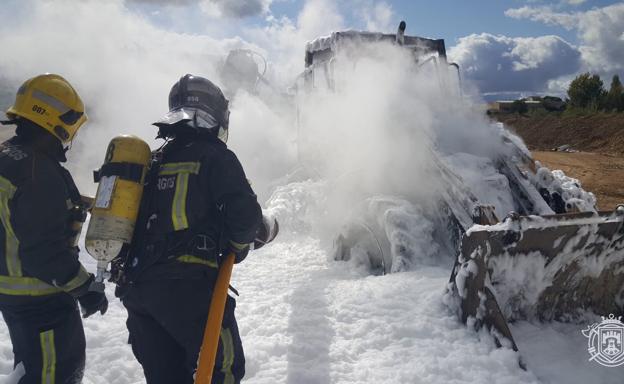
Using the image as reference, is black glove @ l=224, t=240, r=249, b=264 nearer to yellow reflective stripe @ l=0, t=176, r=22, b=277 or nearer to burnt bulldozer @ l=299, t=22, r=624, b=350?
yellow reflective stripe @ l=0, t=176, r=22, b=277

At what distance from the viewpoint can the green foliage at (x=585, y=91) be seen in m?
28.3

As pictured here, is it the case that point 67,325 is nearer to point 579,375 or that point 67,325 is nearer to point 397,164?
point 579,375

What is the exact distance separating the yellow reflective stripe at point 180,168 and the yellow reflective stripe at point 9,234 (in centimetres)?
70

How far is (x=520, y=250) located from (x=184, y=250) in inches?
94.6

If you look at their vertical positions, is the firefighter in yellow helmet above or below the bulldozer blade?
above

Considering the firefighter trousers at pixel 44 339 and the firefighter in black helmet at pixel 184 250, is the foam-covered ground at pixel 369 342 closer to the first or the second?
the firefighter trousers at pixel 44 339

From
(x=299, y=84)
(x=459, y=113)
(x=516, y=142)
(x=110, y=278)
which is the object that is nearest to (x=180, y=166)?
(x=110, y=278)

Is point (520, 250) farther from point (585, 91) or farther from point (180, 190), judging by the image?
point (585, 91)

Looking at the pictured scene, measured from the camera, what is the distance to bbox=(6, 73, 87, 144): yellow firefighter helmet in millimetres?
2314

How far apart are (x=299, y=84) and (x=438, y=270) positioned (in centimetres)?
541

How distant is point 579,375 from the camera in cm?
291
